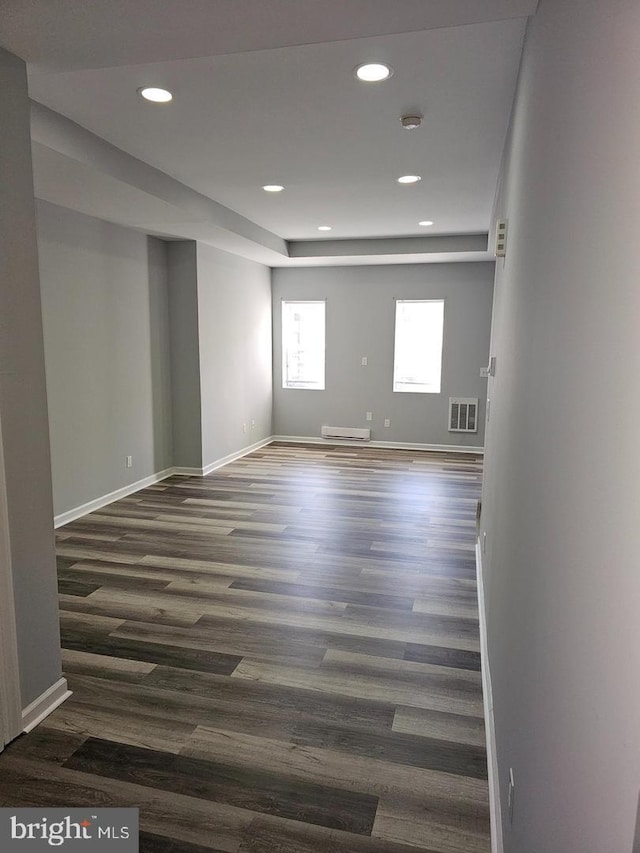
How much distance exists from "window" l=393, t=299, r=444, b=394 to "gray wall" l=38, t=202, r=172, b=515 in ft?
10.7

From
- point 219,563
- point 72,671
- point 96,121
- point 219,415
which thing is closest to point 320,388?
point 219,415

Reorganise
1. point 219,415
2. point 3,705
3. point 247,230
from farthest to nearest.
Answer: point 219,415 < point 247,230 < point 3,705

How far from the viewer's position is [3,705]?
2092 millimetres

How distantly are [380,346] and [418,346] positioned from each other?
20.6 inches

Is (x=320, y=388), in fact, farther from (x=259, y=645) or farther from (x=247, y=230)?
(x=259, y=645)

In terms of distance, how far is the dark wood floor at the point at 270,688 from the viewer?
72.1 inches

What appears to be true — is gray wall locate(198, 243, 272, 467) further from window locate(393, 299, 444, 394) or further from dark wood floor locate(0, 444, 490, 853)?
dark wood floor locate(0, 444, 490, 853)

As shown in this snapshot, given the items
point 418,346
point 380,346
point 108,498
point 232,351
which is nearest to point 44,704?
point 108,498

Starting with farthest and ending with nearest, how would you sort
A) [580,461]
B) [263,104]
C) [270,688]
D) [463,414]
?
[463,414] < [263,104] < [270,688] < [580,461]

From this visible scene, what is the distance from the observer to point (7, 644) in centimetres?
207

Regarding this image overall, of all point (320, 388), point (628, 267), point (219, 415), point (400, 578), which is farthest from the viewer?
point (320, 388)

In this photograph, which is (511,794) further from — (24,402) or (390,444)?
(390,444)

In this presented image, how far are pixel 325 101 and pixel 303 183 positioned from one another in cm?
156
